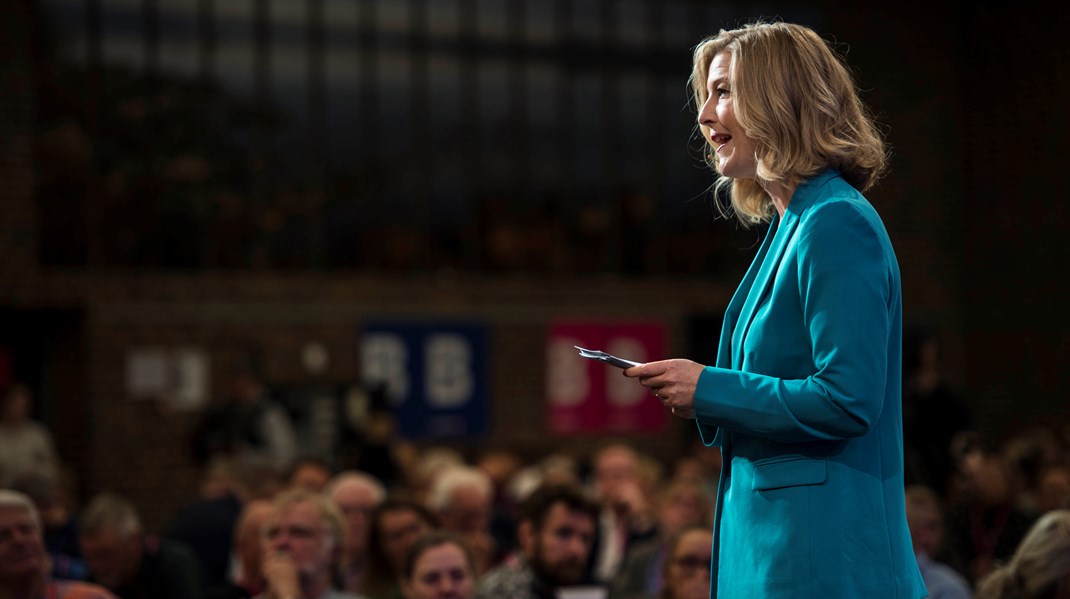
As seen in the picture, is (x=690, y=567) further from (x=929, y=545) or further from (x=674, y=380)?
(x=674, y=380)

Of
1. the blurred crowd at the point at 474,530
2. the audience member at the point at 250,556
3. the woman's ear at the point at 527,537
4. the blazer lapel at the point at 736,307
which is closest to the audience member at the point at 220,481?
the blurred crowd at the point at 474,530

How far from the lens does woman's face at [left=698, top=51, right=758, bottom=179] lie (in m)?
1.72

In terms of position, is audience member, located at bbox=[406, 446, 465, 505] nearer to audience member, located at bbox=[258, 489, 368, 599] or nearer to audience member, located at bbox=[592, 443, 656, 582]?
audience member, located at bbox=[592, 443, 656, 582]

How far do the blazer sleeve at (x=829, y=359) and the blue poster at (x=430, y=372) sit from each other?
1023 centimetres

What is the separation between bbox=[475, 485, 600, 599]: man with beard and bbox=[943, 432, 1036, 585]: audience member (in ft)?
5.21

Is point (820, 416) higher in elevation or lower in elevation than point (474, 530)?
higher

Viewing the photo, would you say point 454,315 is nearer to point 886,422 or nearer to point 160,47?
point 160,47

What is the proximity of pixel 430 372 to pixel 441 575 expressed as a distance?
313 inches

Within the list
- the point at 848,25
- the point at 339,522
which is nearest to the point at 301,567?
the point at 339,522

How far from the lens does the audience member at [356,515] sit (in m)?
5.68

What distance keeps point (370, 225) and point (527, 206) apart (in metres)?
1.58

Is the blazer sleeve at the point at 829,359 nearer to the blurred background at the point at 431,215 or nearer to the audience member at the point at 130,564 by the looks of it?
the audience member at the point at 130,564

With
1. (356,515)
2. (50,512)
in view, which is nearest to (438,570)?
(356,515)

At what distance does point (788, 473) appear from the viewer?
5.37ft
